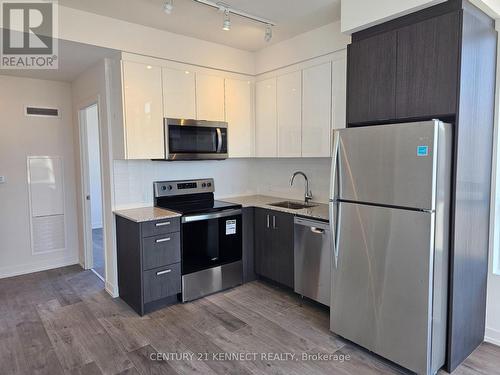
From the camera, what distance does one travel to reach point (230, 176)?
4.36m

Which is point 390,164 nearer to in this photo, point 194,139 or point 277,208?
point 277,208

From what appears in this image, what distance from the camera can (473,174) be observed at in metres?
2.33

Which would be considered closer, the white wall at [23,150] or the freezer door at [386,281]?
the freezer door at [386,281]

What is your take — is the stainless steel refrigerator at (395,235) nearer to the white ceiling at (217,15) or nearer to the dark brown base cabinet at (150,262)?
the white ceiling at (217,15)

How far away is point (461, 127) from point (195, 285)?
104 inches

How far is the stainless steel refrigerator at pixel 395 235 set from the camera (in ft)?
6.84

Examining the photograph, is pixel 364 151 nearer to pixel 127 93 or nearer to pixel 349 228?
pixel 349 228

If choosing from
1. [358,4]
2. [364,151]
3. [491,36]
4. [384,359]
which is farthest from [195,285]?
[491,36]

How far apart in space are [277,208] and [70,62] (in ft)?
8.48

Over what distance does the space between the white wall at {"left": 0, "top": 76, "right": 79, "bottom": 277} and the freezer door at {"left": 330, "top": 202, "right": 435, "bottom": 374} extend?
3.72 m

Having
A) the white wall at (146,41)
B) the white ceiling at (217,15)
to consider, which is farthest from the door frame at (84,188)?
the white ceiling at (217,15)

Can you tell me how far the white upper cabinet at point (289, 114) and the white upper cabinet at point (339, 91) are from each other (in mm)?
433

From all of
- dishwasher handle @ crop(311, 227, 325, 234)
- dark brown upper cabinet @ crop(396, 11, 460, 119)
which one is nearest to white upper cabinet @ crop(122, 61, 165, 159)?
dishwasher handle @ crop(311, 227, 325, 234)

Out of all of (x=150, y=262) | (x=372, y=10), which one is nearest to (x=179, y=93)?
(x=150, y=262)
